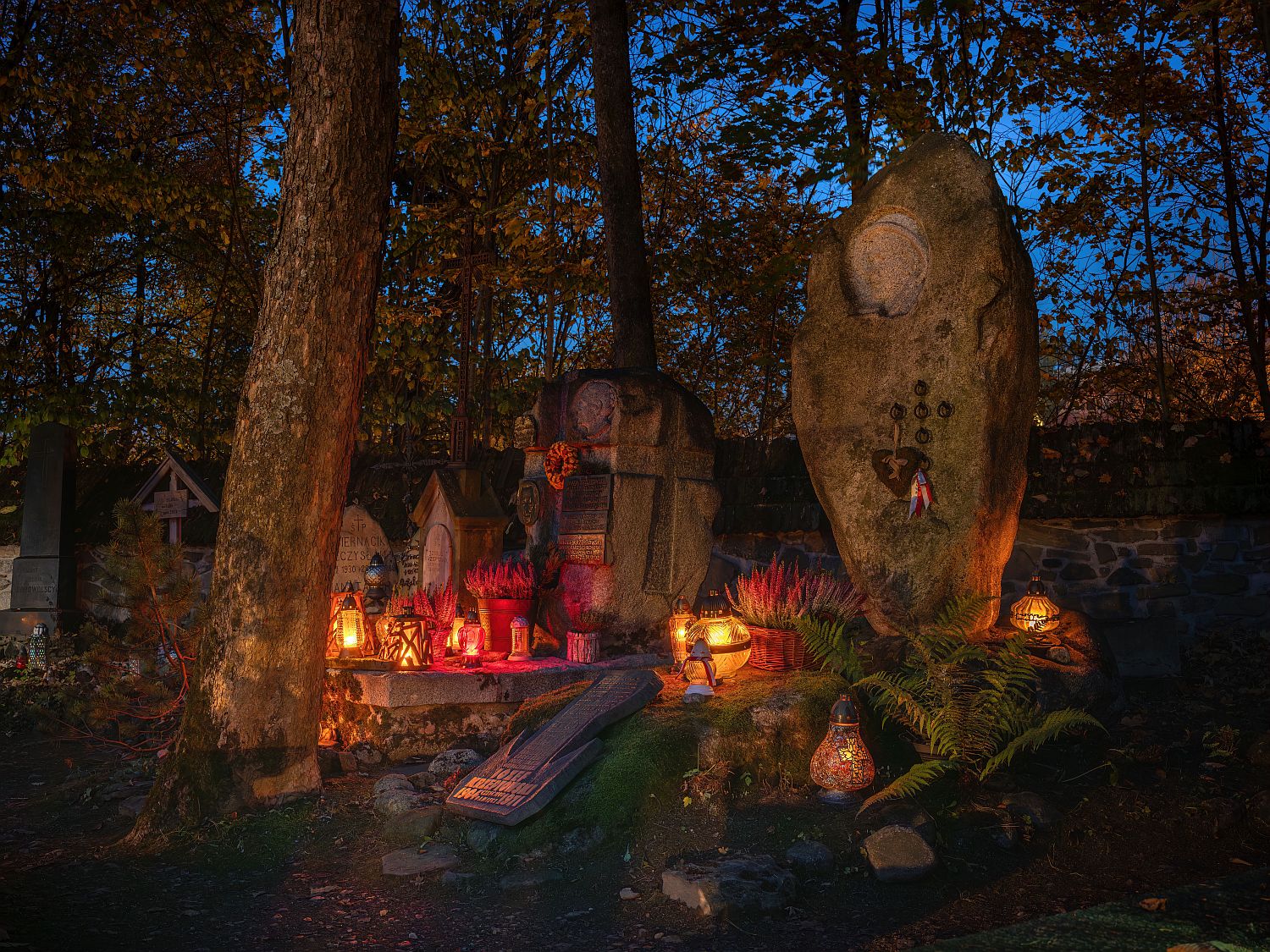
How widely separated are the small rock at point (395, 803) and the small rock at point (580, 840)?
1.08 metres

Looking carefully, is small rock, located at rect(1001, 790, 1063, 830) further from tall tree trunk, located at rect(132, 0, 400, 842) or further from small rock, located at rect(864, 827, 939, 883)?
tall tree trunk, located at rect(132, 0, 400, 842)

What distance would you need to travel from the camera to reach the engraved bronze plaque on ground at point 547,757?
4.91 meters

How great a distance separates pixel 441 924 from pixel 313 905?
0.65 meters

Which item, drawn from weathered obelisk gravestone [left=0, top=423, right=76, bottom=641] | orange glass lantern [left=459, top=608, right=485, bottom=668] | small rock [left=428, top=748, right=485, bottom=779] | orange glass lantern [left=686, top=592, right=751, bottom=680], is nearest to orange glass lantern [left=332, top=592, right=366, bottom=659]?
orange glass lantern [left=459, top=608, right=485, bottom=668]

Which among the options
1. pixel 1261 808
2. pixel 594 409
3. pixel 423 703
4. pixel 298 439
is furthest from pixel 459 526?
pixel 1261 808

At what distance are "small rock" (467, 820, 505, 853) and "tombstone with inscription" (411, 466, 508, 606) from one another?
3433 mm

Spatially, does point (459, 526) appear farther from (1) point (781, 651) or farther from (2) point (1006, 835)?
(2) point (1006, 835)

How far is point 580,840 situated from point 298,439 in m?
2.69

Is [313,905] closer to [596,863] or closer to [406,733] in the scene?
[596,863]

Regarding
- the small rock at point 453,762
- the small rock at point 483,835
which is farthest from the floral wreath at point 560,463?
the small rock at point 483,835

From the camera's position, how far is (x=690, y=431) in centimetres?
797

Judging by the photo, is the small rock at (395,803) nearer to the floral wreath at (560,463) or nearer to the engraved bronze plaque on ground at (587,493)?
the engraved bronze plaque on ground at (587,493)

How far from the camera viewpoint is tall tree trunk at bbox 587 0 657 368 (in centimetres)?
981

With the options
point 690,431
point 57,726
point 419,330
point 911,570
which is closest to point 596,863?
point 911,570
